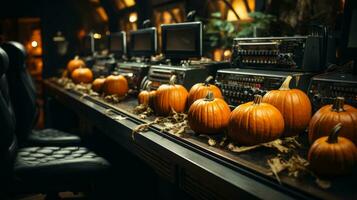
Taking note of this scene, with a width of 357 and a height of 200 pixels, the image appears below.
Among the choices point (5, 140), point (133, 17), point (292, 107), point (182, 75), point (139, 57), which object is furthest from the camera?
point (133, 17)

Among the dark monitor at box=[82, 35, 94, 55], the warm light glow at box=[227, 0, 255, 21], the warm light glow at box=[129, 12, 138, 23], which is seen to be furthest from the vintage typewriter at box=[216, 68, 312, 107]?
the warm light glow at box=[129, 12, 138, 23]

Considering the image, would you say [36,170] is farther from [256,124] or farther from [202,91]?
[256,124]

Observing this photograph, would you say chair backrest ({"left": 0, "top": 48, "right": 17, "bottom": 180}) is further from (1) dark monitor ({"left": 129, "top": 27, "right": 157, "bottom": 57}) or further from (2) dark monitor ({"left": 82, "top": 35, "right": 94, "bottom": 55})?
(2) dark monitor ({"left": 82, "top": 35, "right": 94, "bottom": 55})

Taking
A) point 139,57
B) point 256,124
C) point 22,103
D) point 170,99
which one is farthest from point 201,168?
point 139,57

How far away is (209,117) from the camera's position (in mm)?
1856

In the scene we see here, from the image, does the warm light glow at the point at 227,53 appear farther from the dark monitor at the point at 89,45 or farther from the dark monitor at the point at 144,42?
the dark monitor at the point at 89,45

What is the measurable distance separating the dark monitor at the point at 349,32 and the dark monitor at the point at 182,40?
1.13m

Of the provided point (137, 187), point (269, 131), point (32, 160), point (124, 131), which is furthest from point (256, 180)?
point (137, 187)

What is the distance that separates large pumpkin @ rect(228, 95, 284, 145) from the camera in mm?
1620

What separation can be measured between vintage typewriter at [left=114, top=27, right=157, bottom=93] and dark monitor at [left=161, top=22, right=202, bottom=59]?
331mm

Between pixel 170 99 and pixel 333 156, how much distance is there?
1239 millimetres

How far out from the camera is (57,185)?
7.73 ft

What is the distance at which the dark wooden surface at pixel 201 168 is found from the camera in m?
1.23

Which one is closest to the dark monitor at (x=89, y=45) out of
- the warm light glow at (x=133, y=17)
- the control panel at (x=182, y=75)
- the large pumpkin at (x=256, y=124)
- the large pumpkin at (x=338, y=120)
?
the warm light glow at (x=133, y=17)
